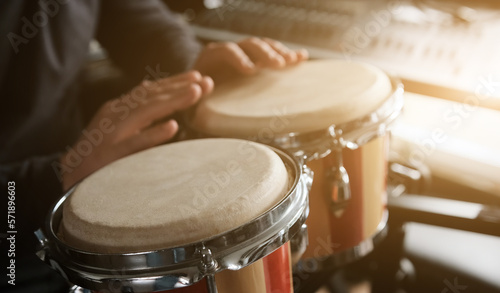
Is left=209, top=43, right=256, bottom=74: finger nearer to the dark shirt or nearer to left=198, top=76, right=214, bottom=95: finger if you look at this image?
left=198, top=76, right=214, bottom=95: finger

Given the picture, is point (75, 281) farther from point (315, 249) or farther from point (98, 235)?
point (315, 249)

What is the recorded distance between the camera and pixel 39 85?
39.9 inches

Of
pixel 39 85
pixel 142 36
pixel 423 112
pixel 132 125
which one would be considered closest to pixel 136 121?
pixel 132 125

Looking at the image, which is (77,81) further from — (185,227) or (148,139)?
(185,227)

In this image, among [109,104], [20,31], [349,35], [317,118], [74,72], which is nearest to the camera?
[317,118]

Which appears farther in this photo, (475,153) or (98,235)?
(475,153)

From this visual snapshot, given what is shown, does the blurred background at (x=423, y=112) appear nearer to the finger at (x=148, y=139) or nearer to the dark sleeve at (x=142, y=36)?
the dark sleeve at (x=142, y=36)

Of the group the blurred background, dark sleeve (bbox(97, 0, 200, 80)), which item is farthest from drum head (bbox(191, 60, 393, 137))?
dark sleeve (bbox(97, 0, 200, 80))

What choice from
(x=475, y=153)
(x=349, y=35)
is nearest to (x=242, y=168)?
(x=349, y=35)

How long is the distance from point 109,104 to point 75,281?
14.3 inches

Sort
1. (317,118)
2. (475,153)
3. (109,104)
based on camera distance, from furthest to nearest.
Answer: (475,153) < (109,104) < (317,118)

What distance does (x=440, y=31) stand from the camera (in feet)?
3.81

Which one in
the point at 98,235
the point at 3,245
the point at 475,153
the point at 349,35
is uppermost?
the point at 98,235

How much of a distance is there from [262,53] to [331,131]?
28 cm
